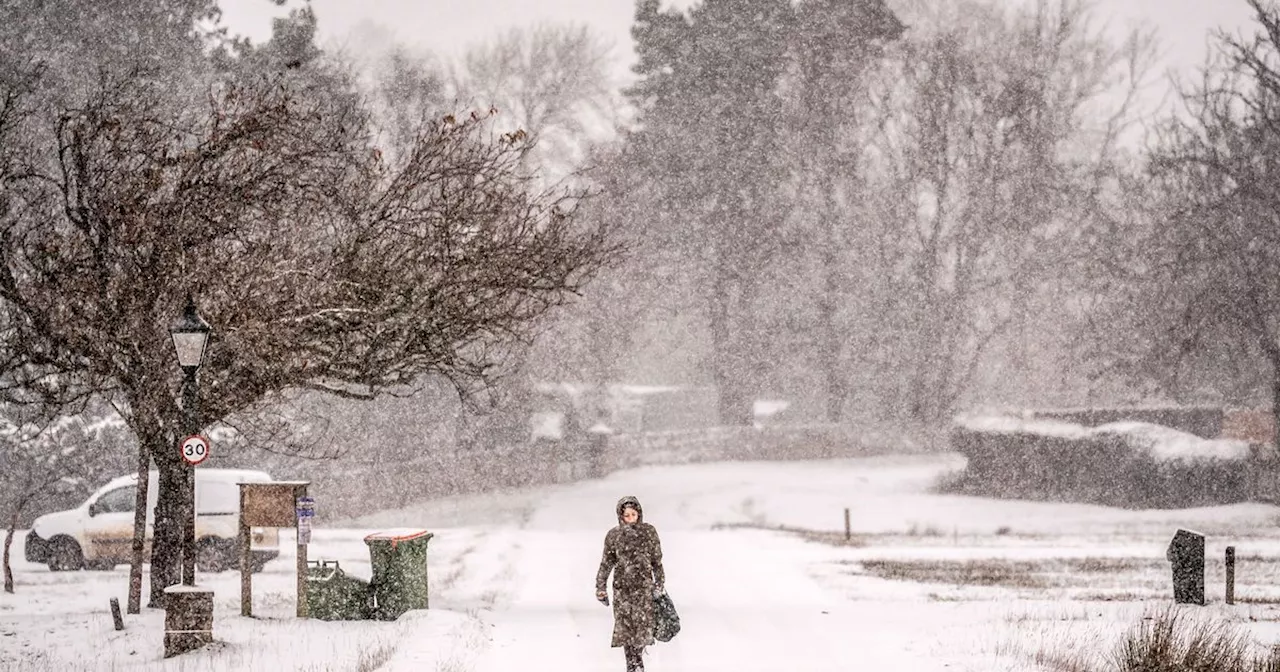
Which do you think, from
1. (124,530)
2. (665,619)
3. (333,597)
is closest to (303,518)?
(333,597)

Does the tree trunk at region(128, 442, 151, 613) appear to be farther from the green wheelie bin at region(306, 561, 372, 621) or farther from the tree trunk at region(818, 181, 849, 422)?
the tree trunk at region(818, 181, 849, 422)

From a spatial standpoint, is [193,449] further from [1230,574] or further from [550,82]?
[550,82]

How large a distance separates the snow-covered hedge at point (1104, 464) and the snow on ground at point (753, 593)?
2.92 feet

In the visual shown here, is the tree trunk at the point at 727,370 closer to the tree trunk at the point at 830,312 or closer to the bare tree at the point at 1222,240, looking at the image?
the tree trunk at the point at 830,312

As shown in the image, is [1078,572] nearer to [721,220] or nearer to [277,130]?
[277,130]

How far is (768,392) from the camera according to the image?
210ft

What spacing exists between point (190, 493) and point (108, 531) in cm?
1058

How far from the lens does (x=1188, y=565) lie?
699 inches

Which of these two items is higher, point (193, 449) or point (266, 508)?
point (193, 449)

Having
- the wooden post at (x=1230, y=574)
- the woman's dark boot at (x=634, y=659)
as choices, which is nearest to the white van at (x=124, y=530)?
the woman's dark boot at (x=634, y=659)

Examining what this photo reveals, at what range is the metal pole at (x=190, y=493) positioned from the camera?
1462cm

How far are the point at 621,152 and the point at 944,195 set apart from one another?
1277 cm

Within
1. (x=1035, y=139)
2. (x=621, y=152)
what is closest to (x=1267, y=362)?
(x=1035, y=139)

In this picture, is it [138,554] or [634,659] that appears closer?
[634,659]
